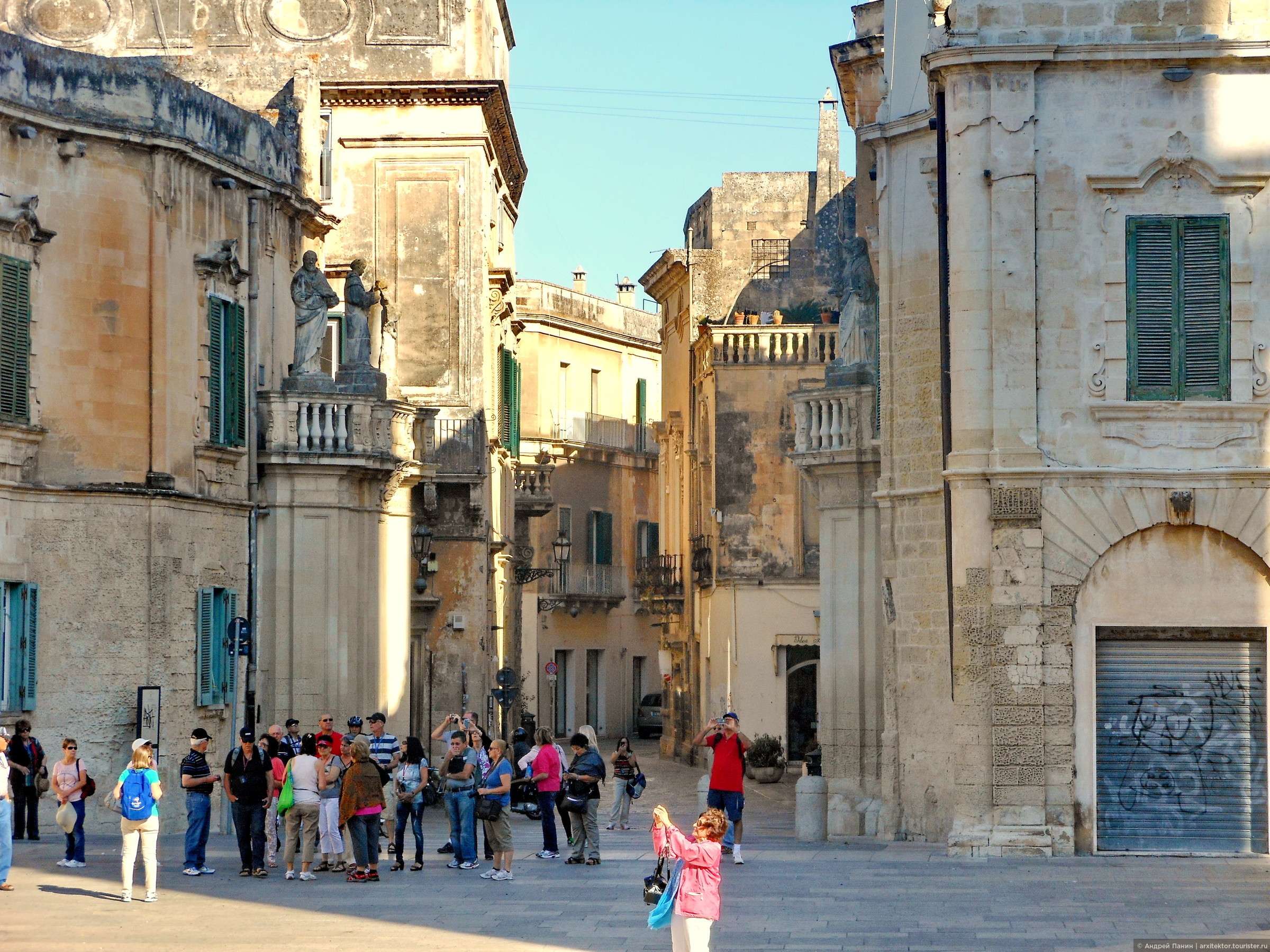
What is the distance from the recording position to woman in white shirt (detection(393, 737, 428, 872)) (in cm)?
2178

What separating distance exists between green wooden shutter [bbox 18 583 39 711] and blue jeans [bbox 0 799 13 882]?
212 inches

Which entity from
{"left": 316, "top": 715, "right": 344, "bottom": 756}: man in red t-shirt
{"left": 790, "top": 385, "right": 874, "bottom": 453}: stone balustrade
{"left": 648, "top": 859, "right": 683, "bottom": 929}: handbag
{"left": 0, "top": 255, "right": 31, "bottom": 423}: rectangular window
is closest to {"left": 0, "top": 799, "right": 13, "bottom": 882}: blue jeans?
{"left": 316, "top": 715, "right": 344, "bottom": 756}: man in red t-shirt

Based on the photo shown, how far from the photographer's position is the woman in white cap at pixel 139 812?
18375 mm

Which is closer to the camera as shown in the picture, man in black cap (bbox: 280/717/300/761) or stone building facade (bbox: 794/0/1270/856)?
stone building facade (bbox: 794/0/1270/856)

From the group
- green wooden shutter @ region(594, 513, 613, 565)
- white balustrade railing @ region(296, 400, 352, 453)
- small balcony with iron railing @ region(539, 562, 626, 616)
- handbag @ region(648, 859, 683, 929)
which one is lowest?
handbag @ region(648, 859, 683, 929)

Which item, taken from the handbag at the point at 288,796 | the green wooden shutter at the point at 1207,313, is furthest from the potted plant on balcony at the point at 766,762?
the handbag at the point at 288,796

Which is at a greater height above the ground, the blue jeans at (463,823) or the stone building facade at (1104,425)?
the stone building facade at (1104,425)

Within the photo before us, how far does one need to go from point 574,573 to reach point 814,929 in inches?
1655

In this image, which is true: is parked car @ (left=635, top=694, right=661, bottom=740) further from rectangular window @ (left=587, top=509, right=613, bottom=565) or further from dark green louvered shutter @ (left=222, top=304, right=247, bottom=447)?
dark green louvered shutter @ (left=222, top=304, right=247, bottom=447)

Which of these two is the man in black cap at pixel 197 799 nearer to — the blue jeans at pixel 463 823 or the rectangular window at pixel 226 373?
the blue jeans at pixel 463 823

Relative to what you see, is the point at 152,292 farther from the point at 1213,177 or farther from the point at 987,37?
the point at 1213,177

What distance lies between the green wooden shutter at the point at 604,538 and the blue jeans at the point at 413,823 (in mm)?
36786

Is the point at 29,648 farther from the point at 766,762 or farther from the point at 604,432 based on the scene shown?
the point at 604,432

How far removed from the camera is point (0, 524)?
78.1 ft
